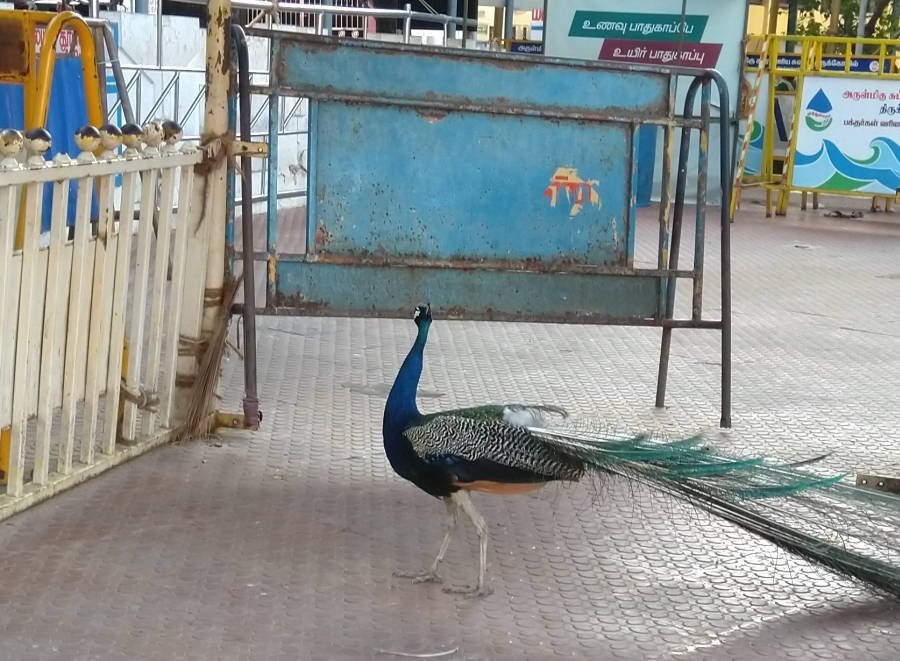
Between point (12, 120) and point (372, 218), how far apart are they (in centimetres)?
157

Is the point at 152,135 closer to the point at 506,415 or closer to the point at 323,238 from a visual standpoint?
the point at 323,238

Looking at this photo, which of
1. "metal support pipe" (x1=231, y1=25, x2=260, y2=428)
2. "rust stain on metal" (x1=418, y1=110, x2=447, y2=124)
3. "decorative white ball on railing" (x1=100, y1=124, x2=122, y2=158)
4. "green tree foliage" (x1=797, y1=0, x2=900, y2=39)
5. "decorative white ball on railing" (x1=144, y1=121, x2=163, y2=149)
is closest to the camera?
"decorative white ball on railing" (x1=100, y1=124, x2=122, y2=158)

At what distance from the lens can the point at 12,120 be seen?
5.38 metres

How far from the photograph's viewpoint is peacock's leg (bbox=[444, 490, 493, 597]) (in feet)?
14.0

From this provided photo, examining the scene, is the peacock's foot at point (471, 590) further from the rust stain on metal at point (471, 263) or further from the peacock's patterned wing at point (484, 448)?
the rust stain on metal at point (471, 263)

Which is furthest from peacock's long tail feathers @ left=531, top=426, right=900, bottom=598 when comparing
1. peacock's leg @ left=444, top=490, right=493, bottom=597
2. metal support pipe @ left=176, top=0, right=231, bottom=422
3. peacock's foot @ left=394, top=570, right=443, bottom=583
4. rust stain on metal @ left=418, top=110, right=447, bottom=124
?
metal support pipe @ left=176, top=0, right=231, bottom=422

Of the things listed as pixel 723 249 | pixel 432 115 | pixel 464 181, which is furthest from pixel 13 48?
pixel 723 249

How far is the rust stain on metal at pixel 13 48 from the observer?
5.14 metres

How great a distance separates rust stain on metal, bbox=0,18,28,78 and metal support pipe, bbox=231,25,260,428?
0.93 m

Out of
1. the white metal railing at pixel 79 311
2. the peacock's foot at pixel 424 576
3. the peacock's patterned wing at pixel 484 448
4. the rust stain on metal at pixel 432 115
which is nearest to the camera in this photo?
the peacock's patterned wing at pixel 484 448

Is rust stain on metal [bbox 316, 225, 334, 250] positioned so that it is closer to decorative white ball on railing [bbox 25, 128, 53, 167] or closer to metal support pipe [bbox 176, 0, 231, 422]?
metal support pipe [bbox 176, 0, 231, 422]

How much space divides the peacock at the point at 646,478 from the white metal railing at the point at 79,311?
1.33 metres

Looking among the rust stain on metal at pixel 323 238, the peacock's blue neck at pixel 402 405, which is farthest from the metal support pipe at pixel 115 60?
the peacock's blue neck at pixel 402 405

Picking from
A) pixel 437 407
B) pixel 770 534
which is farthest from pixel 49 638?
pixel 437 407
